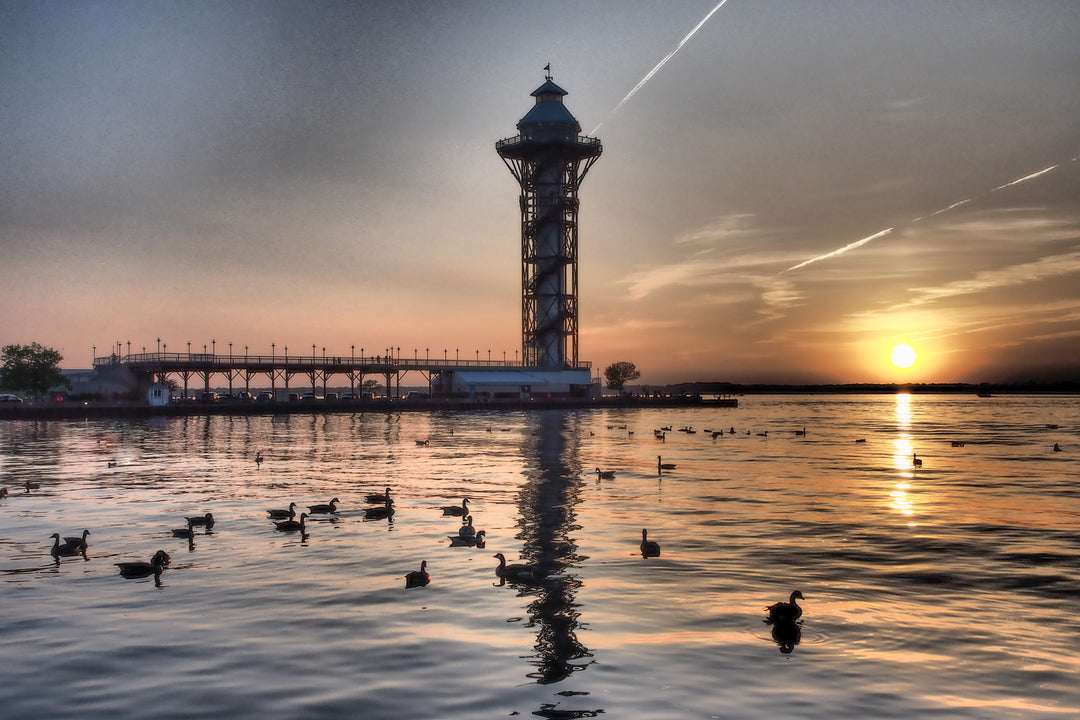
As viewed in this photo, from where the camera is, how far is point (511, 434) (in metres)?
77.4

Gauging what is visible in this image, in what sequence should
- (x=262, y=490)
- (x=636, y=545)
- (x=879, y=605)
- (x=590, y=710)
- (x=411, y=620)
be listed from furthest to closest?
(x=262, y=490) < (x=636, y=545) < (x=879, y=605) < (x=411, y=620) < (x=590, y=710)

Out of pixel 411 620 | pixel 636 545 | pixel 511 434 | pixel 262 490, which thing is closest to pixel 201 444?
pixel 511 434

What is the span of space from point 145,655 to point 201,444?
5461cm

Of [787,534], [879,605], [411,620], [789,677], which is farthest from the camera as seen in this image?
[787,534]

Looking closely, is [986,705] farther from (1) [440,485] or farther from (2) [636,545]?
(1) [440,485]

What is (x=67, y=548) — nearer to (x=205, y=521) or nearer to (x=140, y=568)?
(x=140, y=568)

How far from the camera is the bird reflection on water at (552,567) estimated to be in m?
14.2

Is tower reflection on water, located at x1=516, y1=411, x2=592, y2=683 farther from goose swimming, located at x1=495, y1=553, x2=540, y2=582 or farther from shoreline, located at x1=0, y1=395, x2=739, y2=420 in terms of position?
shoreline, located at x1=0, y1=395, x2=739, y2=420

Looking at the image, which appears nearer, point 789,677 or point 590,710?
point 590,710

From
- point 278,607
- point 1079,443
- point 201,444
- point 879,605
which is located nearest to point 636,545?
point 879,605

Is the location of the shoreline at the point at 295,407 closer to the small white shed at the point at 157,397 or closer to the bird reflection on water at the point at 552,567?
the small white shed at the point at 157,397

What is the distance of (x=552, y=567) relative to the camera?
21188 millimetres

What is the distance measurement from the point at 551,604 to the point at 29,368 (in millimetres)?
134830

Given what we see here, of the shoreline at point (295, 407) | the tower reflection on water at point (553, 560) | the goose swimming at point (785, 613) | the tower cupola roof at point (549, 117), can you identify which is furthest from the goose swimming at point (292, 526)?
the tower cupola roof at point (549, 117)
